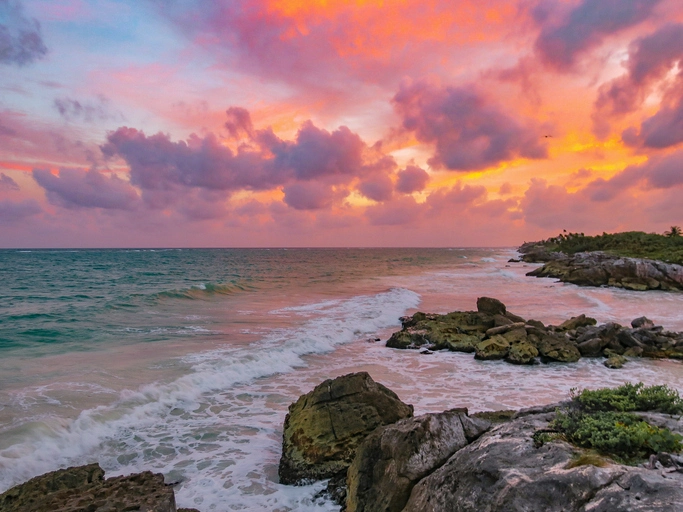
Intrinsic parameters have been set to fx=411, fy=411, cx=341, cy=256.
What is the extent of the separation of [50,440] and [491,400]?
1129 cm

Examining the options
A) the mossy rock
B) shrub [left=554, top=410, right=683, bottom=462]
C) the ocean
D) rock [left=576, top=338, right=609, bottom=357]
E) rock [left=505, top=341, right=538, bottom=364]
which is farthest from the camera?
the mossy rock

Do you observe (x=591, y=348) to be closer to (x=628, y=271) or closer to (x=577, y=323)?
(x=577, y=323)

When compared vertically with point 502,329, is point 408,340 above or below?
below

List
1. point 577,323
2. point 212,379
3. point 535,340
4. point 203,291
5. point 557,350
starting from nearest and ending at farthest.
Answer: point 212,379 → point 557,350 → point 535,340 → point 577,323 → point 203,291

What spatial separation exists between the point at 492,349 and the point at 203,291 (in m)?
30.2

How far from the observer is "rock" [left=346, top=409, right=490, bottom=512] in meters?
5.41

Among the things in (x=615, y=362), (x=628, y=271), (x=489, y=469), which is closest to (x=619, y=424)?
(x=489, y=469)

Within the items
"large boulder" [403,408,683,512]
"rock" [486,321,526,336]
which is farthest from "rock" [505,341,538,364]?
"large boulder" [403,408,683,512]

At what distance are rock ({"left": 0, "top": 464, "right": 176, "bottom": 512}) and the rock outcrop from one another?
1347 cm

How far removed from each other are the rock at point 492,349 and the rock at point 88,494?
43.5 ft

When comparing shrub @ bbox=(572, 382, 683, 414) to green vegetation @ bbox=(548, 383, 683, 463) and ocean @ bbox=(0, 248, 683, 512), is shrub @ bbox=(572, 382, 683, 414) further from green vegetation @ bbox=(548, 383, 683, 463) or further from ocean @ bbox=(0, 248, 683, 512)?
ocean @ bbox=(0, 248, 683, 512)

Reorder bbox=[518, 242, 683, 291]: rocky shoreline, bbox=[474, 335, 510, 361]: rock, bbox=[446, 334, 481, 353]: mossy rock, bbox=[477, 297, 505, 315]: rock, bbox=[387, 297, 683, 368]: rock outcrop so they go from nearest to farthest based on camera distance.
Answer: bbox=[387, 297, 683, 368]: rock outcrop < bbox=[474, 335, 510, 361]: rock < bbox=[446, 334, 481, 353]: mossy rock < bbox=[477, 297, 505, 315]: rock < bbox=[518, 242, 683, 291]: rocky shoreline

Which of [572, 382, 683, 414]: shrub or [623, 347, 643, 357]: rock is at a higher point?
[572, 382, 683, 414]: shrub

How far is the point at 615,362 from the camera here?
15477mm
